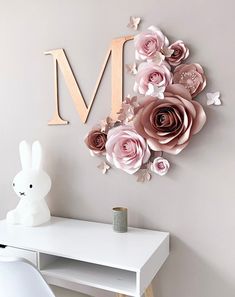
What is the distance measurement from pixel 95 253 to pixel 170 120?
2.19 feet

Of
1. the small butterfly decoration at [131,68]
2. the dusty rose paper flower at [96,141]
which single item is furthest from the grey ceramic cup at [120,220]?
the small butterfly decoration at [131,68]

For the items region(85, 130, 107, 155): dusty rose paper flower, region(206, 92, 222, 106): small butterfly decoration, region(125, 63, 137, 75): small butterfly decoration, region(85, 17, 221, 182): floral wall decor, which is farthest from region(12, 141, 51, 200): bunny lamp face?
region(206, 92, 222, 106): small butterfly decoration

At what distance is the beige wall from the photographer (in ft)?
4.05

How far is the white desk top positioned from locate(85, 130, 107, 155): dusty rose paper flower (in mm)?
409

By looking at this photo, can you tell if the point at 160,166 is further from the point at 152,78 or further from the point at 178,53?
the point at 178,53

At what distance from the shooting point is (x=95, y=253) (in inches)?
41.8

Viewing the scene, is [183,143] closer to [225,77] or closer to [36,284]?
[225,77]

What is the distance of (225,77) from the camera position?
4.00 ft

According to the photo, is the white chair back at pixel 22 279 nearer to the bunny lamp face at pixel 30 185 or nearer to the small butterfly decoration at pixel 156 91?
the bunny lamp face at pixel 30 185

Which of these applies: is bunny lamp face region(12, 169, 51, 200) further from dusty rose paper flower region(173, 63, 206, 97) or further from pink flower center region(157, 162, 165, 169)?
dusty rose paper flower region(173, 63, 206, 97)

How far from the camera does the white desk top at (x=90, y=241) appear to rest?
103cm

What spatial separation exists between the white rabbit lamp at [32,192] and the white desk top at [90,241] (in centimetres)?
5

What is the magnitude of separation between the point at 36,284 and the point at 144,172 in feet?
Result: 2.35

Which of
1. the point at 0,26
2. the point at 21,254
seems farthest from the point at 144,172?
the point at 0,26
